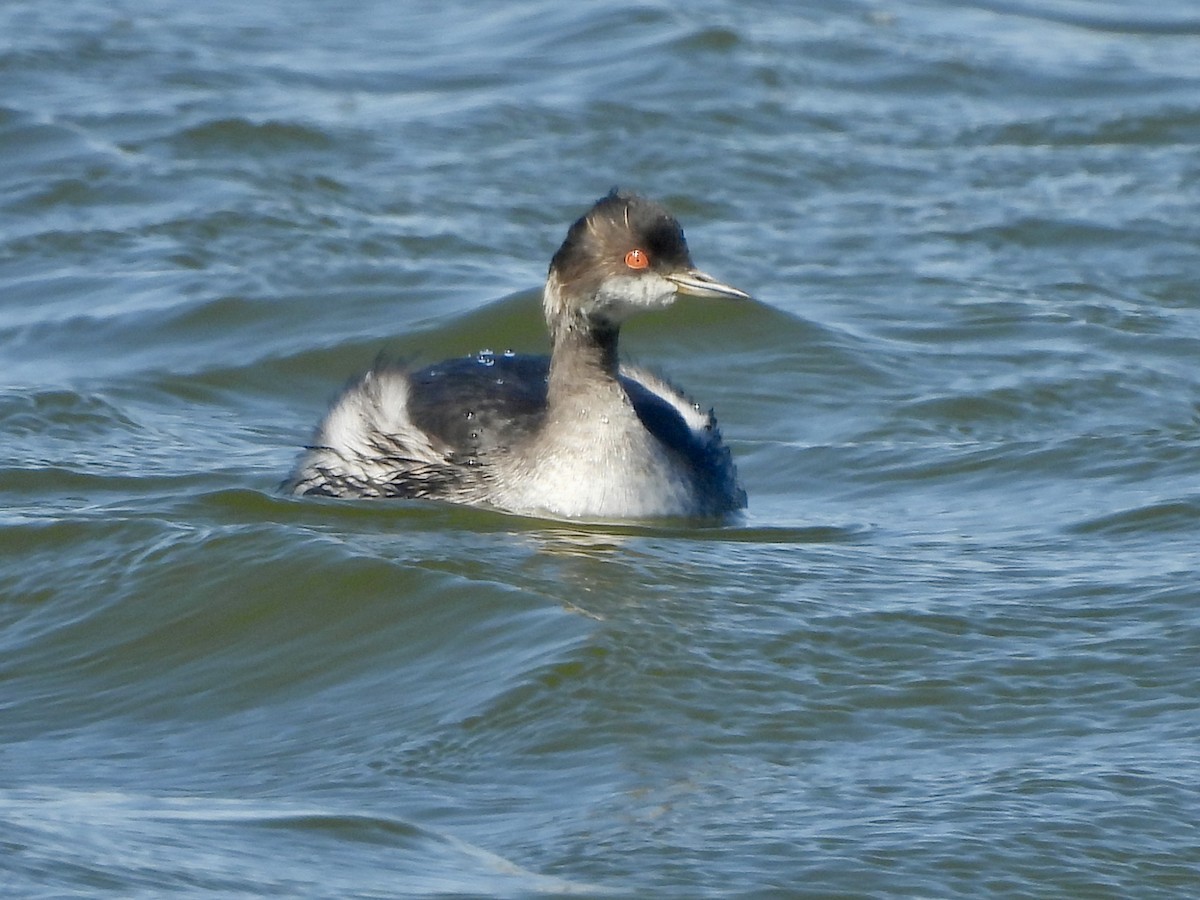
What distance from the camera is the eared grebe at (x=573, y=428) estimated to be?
8.46 metres

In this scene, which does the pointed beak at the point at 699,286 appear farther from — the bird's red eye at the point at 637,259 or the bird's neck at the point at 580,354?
the bird's neck at the point at 580,354

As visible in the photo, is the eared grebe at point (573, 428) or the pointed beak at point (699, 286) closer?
the pointed beak at point (699, 286)

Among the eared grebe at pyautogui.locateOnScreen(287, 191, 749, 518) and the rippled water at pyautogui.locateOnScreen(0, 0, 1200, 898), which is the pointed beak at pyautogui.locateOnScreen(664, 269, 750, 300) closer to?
the eared grebe at pyautogui.locateOnScreen(287, 191, 749, 518)

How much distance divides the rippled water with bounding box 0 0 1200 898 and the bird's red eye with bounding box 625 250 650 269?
0.97 meters

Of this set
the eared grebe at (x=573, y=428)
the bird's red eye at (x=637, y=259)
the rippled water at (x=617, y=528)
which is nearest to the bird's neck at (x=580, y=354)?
the eared grebe at (x=573, y=428)

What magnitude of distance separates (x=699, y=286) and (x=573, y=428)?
699 millimetres

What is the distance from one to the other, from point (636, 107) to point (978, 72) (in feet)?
8.14

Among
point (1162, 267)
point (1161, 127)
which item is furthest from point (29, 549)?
point (1161, 127)

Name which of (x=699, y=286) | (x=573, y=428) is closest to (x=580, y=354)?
(x=573, y=428)

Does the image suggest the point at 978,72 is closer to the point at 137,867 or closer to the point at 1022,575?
the point at 1022,575

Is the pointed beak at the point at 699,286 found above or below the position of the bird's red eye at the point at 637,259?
below

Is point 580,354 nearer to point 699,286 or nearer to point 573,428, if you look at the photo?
point 573,428

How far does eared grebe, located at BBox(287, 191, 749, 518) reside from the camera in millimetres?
8461

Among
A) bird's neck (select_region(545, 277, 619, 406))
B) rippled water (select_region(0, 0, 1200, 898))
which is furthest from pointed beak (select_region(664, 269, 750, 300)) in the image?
rippled water (select_region(0, 0, 1200, 898))
